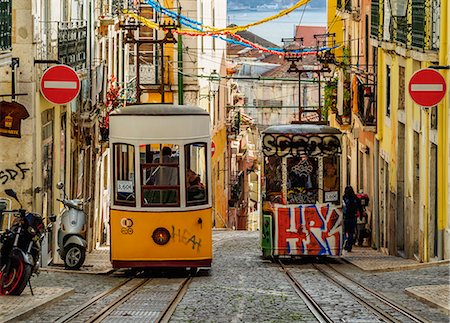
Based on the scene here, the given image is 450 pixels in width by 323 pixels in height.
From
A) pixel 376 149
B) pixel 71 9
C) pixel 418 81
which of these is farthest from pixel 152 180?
pixel 376 149

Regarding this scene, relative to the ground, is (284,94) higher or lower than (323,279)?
higher

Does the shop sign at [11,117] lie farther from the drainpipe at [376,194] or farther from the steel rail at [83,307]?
the drainpipe at [376,194]

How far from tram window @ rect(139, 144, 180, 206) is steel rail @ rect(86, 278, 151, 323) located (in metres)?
1.46

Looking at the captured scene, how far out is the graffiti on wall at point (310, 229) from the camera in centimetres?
2211

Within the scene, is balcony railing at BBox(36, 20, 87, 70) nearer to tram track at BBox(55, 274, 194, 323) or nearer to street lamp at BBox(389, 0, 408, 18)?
tram track at BBox(55, 274, 194, 323)

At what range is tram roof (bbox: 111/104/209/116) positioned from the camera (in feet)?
60.6

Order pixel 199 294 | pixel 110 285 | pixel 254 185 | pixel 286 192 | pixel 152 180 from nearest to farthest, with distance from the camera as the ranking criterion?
1. pixel 199 294
2. pixel 110 285
3. pixel 152 180
4. pixel 286 192
5. pixel 254 185

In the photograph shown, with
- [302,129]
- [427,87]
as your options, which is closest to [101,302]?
[427,87]

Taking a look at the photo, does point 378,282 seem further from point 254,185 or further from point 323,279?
point 254,185

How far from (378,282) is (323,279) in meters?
1.08

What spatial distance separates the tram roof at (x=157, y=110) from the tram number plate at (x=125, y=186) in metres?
1.07

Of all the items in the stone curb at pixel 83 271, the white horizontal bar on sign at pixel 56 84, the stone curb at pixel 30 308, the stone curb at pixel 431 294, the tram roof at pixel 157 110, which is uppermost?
the white horizontal bar on sign at pixel 56 84

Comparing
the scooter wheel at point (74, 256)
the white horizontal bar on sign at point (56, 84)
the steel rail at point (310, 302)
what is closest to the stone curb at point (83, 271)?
the scooter wheel at point (74, 256)

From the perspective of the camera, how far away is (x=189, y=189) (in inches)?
724
